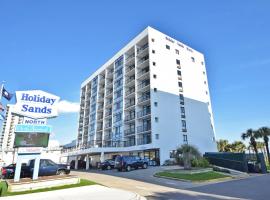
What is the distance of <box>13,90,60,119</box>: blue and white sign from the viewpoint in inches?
690

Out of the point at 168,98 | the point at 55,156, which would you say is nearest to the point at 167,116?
the point at 168,98

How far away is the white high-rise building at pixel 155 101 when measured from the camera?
44.8m

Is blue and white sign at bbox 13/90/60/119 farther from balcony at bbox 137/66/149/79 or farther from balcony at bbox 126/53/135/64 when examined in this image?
balcony at bbox 126/53/135/64

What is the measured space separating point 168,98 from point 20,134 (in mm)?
35066

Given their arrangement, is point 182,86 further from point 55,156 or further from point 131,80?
point 55,156

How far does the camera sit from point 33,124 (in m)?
17.6

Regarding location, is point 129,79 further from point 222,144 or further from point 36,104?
point 36,104

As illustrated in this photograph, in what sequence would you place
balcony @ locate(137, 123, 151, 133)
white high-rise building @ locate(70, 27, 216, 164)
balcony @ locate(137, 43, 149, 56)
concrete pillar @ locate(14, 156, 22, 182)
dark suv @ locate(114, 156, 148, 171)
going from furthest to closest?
balcony @ locate(137, 43, 149, 56)
balcony @ locate(137, 123, 151, 133)
white high-rise building @ locate(70, 27, 216, 164)
dark suv @ locate(114, 156, 148, 171)
concrete pillar @ locate(14, 156, 22, 182)

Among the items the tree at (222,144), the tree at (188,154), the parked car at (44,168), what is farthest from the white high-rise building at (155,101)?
the parked car at (44,168)

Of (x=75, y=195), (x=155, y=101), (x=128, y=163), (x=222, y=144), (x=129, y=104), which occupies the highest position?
(x=129, y=104)

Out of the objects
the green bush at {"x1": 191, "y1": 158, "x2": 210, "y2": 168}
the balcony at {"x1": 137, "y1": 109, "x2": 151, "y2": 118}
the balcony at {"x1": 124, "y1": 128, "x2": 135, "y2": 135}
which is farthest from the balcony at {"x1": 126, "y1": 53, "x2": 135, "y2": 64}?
the green bush at {"x1": 191, "y1": 158, "x2": 210, "y2": 168}

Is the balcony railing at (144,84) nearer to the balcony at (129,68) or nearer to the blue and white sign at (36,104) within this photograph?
the balcony at (129,68)

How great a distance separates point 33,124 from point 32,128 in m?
0.38

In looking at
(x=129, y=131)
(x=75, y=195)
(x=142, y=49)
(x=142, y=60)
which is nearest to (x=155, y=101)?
(x=129, y=131)
